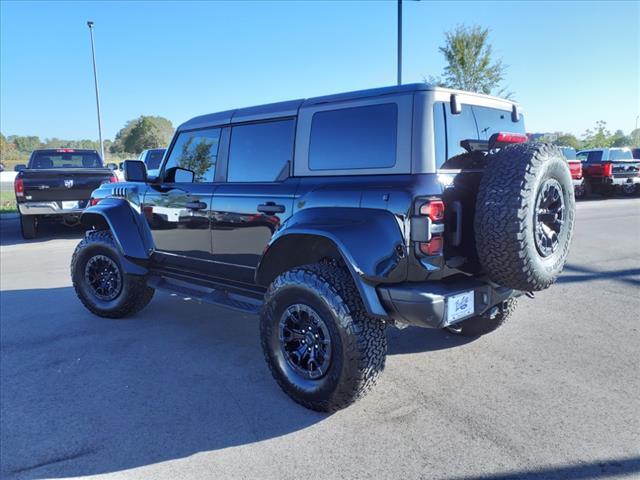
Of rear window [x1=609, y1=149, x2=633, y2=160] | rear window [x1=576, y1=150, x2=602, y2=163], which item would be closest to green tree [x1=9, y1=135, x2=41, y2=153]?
rear window [x1=576, y1=150, x2=602, y2=163]

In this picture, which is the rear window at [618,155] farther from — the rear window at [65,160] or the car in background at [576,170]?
the rear window at [65,160]

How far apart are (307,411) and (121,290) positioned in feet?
9.21

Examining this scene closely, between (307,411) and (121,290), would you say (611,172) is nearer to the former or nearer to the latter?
(121,290)

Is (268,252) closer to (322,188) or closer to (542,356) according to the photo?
(322,188)

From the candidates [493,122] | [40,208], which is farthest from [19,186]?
[493,122]

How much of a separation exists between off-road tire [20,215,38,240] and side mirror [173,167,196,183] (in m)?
7.48

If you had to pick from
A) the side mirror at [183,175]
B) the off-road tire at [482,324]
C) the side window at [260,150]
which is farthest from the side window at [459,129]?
the side mirror at [183,175]

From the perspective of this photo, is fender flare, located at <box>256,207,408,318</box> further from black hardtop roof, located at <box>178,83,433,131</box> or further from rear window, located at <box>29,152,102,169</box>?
→ rear window, located at <box>29,152,102,169</box>

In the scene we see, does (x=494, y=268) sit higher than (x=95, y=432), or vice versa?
(x=494, y=268)

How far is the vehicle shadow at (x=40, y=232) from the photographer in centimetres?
1061

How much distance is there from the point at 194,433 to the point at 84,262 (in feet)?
9.91

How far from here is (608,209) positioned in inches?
573

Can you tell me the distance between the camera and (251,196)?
12.3 feet

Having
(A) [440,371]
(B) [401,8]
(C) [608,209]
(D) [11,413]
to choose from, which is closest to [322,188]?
(A) [440,371]
